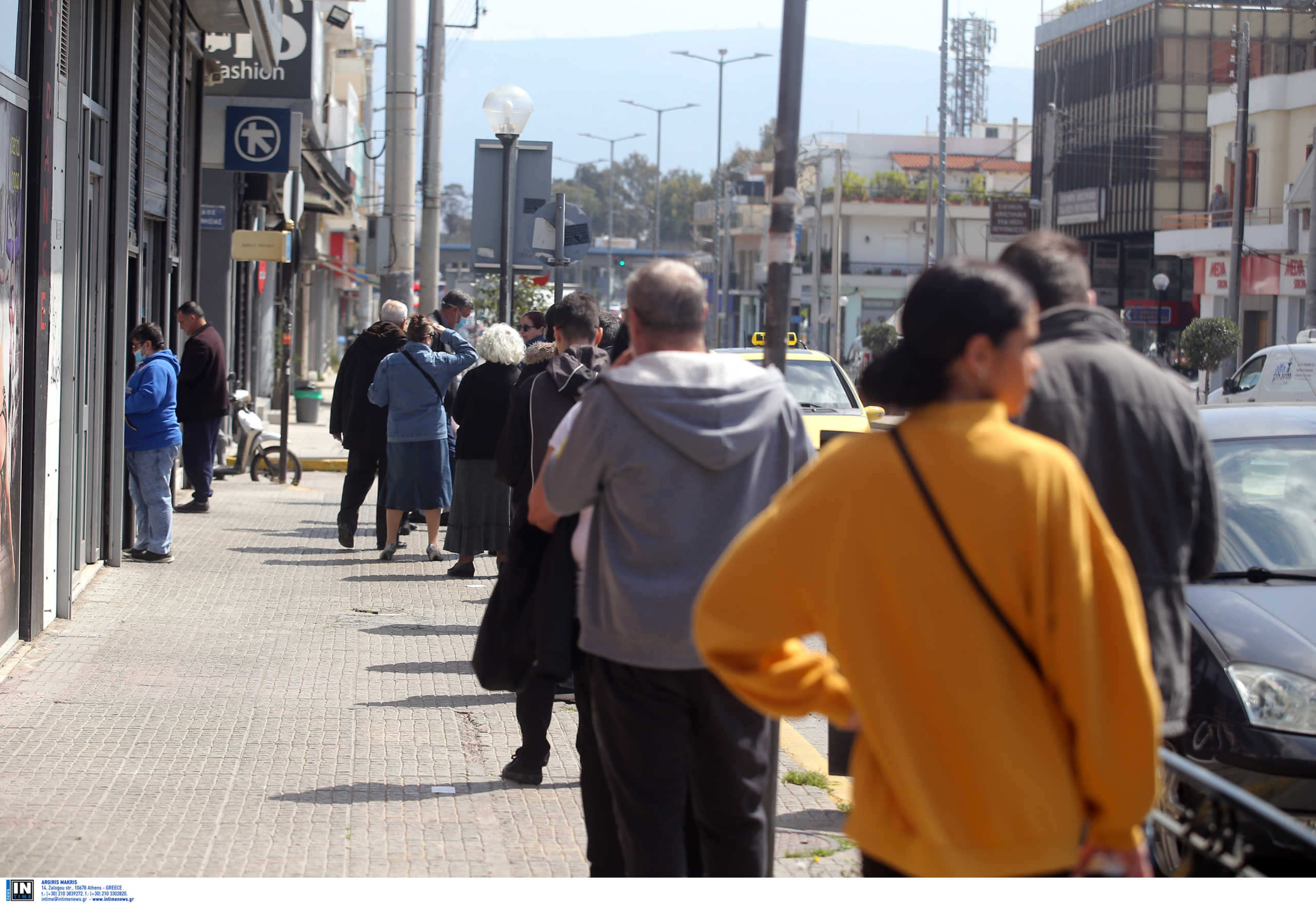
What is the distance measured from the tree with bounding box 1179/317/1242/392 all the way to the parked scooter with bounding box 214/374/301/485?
29169 millimetres

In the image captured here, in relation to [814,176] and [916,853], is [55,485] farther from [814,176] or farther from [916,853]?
[814,176]

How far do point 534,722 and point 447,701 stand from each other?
156cm

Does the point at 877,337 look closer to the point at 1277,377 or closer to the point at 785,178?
the point at 1277,377

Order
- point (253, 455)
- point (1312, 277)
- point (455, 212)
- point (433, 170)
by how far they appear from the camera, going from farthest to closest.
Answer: point (455, 212), point (1312, 277), point (433, 170), point (253, 455)

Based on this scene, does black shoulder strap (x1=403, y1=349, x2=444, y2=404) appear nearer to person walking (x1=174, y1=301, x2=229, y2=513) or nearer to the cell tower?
person walking (x1=174, y1=301, x2=229, y2=513)

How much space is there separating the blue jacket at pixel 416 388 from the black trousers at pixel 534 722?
5.69m

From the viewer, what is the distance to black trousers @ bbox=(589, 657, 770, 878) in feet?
12.0

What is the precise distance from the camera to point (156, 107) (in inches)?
493

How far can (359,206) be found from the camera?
46938 mm

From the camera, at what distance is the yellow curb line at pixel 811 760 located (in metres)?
5.82

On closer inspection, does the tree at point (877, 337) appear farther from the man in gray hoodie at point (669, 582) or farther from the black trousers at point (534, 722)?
the man in gray hoodie at point (669, 582)

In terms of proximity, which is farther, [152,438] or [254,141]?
[254,141]

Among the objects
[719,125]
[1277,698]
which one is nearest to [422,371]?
[1277,698]

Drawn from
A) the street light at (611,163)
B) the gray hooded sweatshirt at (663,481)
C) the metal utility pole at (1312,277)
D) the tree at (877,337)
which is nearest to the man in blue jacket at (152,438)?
the gray hooded sweatshirt at (663,481)
